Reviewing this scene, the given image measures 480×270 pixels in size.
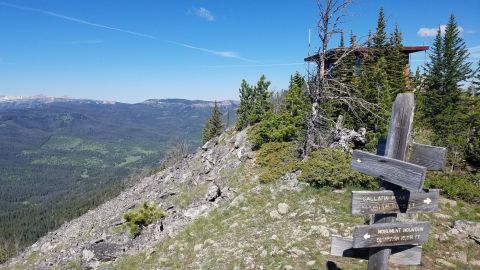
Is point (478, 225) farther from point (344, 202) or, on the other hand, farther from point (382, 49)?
point (382, 49)

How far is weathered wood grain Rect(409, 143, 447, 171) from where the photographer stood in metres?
5.79

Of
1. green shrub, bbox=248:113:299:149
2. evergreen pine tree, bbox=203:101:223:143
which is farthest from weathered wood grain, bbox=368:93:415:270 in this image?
evergreen pine tree, bbox=203:101:223:143

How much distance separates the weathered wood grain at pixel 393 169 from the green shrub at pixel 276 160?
14.2m

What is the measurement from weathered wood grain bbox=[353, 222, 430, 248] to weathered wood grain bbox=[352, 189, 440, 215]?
0.26 meters

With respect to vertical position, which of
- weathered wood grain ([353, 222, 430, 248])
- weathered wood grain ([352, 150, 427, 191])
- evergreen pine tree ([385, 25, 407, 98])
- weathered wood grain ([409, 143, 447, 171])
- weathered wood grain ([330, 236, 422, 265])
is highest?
evergreen pine tree ([385, 25, 407, 98])

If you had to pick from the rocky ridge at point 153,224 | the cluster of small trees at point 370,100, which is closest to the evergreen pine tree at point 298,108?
the cluster of small trees at point 370,100

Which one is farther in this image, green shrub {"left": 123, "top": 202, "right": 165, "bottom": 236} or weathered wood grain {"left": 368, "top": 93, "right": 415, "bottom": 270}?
green shrub {"left": 123, "top": 202, "right": 165, "bottom": 236}

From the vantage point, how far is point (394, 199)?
241 inches

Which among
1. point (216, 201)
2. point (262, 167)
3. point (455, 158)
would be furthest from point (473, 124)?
point (216, 201)

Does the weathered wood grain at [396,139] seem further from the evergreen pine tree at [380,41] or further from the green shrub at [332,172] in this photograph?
the evergreen pine tree at [380,41]

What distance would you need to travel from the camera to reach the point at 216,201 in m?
21.0

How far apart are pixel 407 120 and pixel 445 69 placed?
39.3 m

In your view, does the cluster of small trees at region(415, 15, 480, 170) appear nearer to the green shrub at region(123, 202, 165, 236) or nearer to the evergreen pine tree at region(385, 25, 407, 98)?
the evergreen pine tree at region(385, 25, 407, 98)

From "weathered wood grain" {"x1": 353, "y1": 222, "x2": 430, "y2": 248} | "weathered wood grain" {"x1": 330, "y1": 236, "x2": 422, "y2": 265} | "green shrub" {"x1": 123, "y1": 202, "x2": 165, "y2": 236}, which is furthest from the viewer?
"green shrub" {"x1": 123, "y1": 202, "x2": 165, "y2": 236}
